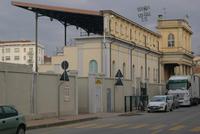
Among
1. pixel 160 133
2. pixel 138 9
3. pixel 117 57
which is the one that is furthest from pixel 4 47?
pixel 160 133

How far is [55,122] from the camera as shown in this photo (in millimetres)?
29203

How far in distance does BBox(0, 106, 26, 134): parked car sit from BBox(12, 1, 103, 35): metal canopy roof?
155 feet

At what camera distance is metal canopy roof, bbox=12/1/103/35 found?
221 ft

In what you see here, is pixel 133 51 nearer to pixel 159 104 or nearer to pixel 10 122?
pixel 159 104

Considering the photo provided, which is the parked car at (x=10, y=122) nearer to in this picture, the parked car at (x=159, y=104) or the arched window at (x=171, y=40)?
the parked car at (x=159, y=104)

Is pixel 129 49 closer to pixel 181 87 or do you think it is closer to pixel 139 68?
pixel 139 68

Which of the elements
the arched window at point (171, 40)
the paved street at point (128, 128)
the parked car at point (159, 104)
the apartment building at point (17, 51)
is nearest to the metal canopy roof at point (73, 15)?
the parked car at point (159, 104)

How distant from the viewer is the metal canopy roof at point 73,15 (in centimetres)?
6750

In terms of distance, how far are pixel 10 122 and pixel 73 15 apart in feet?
173

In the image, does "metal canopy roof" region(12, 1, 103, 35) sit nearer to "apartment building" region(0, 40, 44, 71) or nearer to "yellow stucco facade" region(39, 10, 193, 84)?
"yellow stucco facade" region(39, 10, 193, 84)

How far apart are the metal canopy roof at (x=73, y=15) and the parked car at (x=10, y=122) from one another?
47.4m

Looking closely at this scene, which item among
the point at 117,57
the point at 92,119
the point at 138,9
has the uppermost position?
the point at 138,9

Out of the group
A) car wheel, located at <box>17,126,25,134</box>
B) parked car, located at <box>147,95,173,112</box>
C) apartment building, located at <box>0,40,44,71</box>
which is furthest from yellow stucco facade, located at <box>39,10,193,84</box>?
car wheel, located at <box>17,126,25,134</box>

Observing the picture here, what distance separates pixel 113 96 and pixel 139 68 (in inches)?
1213
